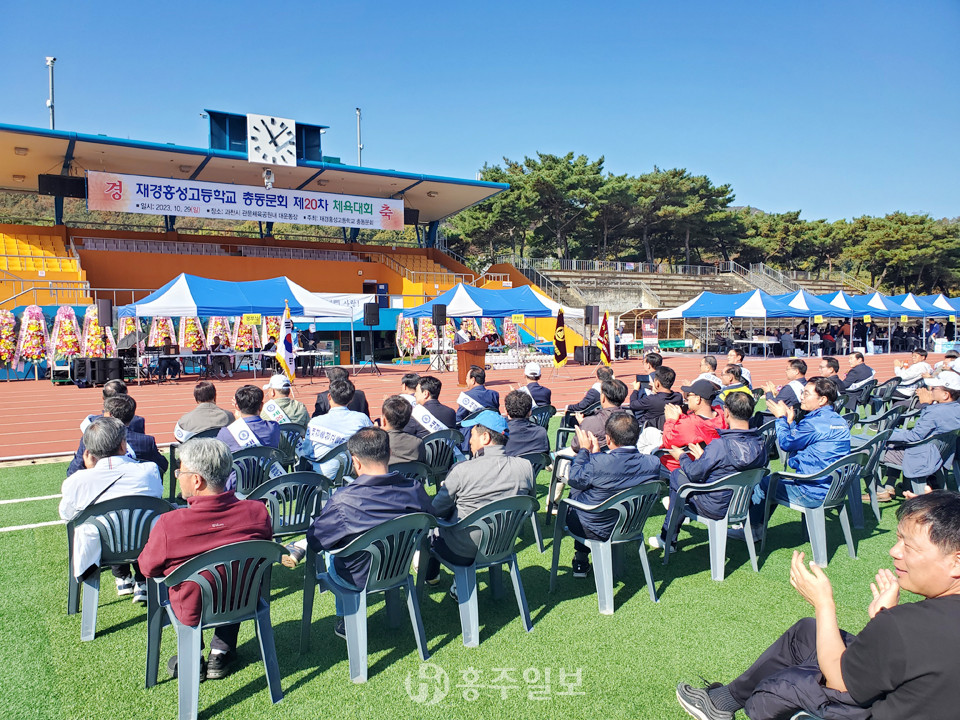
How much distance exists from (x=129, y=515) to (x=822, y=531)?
14.6 feet

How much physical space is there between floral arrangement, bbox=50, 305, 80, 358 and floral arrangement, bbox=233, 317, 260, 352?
4281mm

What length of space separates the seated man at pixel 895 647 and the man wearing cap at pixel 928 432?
13.2 feet

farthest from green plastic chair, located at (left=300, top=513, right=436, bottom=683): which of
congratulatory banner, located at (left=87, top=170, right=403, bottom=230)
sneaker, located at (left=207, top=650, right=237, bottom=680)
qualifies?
congratulatory banner, located at (left=87, top=170, right=403, bottom=230)

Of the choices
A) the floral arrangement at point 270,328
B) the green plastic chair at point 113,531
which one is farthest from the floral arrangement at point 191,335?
the green plastic chair at point 113,531

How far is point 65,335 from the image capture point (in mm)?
16641

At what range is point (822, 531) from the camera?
448cm

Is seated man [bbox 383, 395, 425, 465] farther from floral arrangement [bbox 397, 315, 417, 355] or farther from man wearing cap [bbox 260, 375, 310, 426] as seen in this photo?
floral arrangement [bbox 397, 315, 417, 355]

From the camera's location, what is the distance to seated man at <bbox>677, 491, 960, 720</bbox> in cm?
177

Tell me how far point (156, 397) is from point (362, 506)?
12604 mm

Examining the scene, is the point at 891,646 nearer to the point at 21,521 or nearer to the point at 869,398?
the point at 21,521

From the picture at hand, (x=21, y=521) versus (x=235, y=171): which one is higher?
(x=235, y=171)

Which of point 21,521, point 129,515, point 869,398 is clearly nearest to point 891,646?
point 129,515

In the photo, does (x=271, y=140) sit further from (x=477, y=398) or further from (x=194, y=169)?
(x=477, y=398)

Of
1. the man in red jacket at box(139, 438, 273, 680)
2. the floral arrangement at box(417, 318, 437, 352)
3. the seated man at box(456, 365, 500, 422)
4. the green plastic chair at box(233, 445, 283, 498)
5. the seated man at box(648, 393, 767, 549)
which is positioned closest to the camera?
the man in red jacket at box(139, 438, 273, 680)
